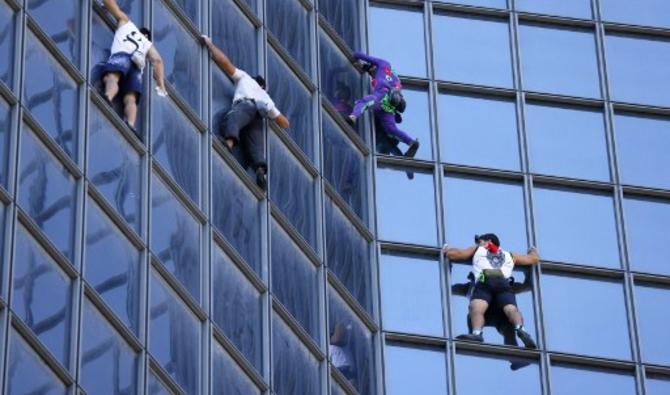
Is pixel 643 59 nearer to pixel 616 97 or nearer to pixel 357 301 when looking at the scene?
pixel 616 97

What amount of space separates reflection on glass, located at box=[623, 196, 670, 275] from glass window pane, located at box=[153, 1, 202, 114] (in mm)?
8953

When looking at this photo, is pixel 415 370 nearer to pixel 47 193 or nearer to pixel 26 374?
pixel 47 193

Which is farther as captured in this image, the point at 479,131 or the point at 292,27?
the point at 479,131

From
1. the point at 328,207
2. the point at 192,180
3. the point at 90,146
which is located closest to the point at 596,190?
the point at 328,207

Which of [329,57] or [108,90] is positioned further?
[329,57]

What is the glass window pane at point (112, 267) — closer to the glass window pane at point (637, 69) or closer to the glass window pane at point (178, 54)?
the glass window pane at point (178, 54)

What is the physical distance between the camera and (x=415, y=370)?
4422 centimetres

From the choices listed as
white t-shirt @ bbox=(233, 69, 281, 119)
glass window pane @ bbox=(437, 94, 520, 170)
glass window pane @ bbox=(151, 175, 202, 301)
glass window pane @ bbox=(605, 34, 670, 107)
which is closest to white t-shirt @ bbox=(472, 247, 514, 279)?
glass window pane @ bbox=(437, 94, 520, 170)

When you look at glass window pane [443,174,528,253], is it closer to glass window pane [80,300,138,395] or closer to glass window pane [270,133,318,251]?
glass window pane [270,133,318,251]

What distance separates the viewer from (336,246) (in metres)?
44.2

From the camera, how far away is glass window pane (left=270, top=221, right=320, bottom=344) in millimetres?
42031

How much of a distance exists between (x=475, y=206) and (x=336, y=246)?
3489 millimetres

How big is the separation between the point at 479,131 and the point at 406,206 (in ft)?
7.91

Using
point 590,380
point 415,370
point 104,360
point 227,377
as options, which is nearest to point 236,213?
point 227,377
